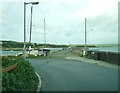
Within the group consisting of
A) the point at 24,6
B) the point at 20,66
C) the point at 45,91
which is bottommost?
the point at 45,91

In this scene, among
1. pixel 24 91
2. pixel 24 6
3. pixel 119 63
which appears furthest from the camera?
pixel 119 63

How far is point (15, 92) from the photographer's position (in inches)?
430

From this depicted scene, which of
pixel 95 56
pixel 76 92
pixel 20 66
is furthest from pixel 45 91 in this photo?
pixel 95 56

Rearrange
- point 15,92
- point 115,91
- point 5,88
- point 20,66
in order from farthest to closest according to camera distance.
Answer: point 20,66 → point 115,91 → point 15,92 → point 5,88

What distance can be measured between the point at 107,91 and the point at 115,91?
1.23ft

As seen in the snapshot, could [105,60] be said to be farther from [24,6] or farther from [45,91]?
[45,91]

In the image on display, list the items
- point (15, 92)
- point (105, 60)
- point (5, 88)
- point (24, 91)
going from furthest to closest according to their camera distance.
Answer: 1. point (105, 60)
2. point (24, 91)
3. point (15, 92)
4. point (5, 88)

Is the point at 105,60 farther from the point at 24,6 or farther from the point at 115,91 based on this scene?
the point at 115,91

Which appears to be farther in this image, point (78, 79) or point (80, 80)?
point (78, 79)

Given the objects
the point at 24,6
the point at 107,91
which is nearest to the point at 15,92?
the point at 107,91

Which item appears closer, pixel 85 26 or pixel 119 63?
pixel 119 63

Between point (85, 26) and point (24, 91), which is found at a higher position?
point (85, 26)

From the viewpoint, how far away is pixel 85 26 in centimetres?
5847

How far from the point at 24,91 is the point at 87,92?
2830mm
